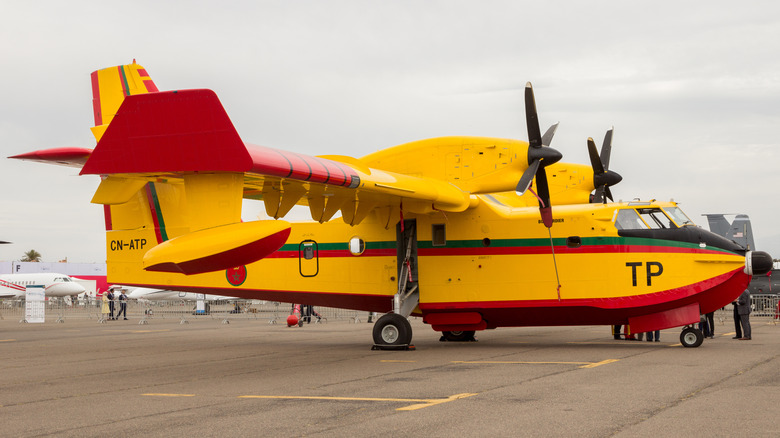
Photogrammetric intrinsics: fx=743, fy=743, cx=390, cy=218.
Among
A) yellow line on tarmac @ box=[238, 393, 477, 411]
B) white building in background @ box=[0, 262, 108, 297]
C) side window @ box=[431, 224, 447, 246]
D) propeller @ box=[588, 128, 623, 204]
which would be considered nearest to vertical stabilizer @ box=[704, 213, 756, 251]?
propeller @ box=[588, 128, 623, 204]

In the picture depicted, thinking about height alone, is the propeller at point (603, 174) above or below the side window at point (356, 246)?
above

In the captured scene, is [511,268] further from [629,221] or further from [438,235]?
[629,221]

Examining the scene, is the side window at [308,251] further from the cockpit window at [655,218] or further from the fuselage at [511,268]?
the cockpit window at [655,218]

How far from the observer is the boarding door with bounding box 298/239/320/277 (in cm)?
1919

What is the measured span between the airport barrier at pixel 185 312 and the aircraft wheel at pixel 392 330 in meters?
17.4

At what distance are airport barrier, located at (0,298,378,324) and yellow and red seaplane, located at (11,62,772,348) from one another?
15.8 meters

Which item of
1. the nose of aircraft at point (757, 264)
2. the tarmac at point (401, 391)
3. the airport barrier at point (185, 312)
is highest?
the nose of aircraft at point (757, 264)

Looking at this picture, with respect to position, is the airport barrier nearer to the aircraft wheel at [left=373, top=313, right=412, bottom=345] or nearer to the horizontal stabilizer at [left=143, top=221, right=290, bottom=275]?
the aircraft wheel at [left=373, top=313, right=412, bottom=345]

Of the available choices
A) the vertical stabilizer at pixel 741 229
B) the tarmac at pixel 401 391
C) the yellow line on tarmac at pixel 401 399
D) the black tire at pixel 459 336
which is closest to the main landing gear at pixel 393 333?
the tarmac at pixel 401 391

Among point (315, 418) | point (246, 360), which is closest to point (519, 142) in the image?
point (246, 360)

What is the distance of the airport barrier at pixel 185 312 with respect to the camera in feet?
129

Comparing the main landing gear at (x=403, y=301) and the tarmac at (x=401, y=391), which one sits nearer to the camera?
the tarmac at (x=401, y=391)

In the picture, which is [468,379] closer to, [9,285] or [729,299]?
[729,299]

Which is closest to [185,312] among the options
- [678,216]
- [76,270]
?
[678,216]
